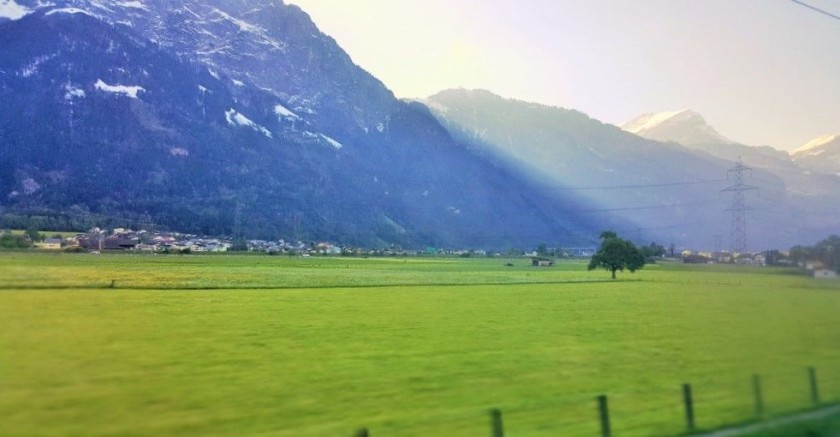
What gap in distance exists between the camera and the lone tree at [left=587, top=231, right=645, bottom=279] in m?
109

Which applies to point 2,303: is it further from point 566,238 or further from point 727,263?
point 566,238

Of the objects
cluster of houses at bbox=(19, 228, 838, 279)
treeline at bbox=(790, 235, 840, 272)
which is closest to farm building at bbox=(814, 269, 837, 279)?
cluster of houses at bbox=(19, 228, 838, 279)

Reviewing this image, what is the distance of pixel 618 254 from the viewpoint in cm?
10975

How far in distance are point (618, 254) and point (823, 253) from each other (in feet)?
268

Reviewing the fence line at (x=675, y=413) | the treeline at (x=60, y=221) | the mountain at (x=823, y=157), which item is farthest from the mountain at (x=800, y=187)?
the treeline at (x=60, y=221)

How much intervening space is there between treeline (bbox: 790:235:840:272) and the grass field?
86 cm

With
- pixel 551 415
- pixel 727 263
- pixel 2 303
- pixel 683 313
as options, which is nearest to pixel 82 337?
pixel 2 303

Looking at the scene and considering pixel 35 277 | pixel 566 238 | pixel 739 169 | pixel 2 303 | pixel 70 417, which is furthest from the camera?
pixel 566 238

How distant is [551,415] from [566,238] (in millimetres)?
160745

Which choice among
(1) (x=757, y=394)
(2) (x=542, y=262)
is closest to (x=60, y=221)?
(1) (x=757, y=394)

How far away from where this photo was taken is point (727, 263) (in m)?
46.2

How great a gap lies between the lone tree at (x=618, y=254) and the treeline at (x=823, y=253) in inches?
3051

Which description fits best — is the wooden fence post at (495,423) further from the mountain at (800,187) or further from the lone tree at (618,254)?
the lone tree at (618,254)

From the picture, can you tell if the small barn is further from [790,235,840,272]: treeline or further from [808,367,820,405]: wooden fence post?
[808,367,820,405]: wooden fence post
